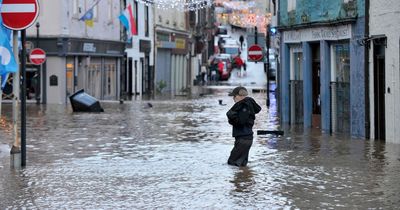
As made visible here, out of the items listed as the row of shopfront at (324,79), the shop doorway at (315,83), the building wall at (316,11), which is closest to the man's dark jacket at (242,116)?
the row of shopfront at (324,79)

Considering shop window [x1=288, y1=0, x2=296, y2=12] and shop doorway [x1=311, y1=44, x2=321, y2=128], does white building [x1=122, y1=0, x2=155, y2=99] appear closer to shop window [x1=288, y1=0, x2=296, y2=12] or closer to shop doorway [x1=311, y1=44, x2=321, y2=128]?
shop window [x1=288, y1=0, x2=296, y2=12]

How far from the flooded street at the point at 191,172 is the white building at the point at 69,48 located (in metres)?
18.8

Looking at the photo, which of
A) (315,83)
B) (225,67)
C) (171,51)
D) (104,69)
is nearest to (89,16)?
(104,69)

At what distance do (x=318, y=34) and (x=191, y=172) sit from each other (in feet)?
35.2

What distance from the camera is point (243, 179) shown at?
13.4 metres

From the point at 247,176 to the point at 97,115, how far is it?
17.8 m

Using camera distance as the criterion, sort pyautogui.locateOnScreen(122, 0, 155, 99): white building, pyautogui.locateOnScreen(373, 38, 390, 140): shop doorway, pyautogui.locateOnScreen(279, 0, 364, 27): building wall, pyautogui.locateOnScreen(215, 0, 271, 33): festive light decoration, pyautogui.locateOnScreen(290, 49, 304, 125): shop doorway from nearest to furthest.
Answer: pyautogui.locateOnScreen(373, 38, 390, 140): shop doorway
pyautogui.locateOnScreen(279, 0, 364, 27): building wall
pyautogui.locateOnScreen(290, 49, 304, 125): shop doorway
pyautogui.locateOnScreen(122, 0, 155, 99): white building
pyautogui.locateOnScreen(215, 0, 271, 33): festive light decoration

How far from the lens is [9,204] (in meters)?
11.1

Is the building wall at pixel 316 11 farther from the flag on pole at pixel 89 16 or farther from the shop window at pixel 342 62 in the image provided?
the flag on pole at pixel 89 16

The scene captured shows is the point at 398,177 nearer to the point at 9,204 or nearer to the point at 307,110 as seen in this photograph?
the point at 9,204

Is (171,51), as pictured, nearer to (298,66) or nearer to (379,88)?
(298,66)

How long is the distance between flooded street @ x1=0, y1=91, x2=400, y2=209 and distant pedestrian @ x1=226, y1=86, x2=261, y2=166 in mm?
237

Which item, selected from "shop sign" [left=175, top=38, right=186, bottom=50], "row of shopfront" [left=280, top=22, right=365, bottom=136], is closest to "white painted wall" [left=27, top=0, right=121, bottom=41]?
"row of shopfront" [left=280, top=22, right=365, bottom=136]

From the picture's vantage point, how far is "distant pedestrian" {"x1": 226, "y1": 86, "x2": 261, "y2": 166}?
1509cm
